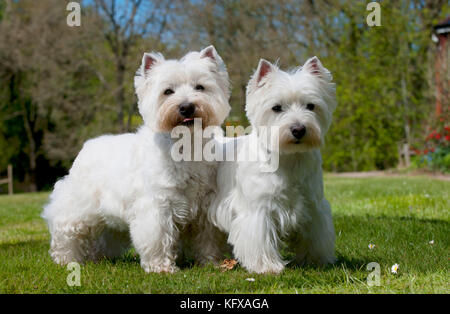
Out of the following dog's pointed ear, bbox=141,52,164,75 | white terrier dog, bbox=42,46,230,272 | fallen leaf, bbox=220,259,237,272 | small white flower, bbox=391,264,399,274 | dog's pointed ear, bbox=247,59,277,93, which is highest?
dog's pointed ear, bbox=141,52,164,75

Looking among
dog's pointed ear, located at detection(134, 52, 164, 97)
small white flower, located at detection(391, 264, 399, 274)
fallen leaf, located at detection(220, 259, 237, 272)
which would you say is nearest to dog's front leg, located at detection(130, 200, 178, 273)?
fallen leaf, located at detection(220, 259, 237, 272)

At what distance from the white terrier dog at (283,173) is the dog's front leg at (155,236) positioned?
0.52 m

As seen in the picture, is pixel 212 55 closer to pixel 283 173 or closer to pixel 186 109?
pixel 186 109

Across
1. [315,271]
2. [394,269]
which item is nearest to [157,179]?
[315,271]

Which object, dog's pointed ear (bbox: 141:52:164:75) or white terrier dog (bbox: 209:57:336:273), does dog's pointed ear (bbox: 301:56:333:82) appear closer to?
white terrier dog (bbox: 209:57:336:273)

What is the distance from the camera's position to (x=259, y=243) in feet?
12.1

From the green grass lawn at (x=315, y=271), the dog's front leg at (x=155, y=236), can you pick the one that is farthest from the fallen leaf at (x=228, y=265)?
the dog's front leg at (x=155, y=236)

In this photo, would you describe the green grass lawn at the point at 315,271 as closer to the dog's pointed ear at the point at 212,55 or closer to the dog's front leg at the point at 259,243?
the dog's front leg at the point at 259,243

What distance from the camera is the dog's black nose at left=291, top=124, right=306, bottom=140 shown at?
11.2ft

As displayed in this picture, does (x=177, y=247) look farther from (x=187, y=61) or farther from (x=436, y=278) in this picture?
(x=436, y=278)

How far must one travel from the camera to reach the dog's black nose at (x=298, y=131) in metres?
3.43

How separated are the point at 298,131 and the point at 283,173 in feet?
1.20
